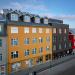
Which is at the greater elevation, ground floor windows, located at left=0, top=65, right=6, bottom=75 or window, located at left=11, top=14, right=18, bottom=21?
window, located at left=11, top=14, right=18, bottom=21

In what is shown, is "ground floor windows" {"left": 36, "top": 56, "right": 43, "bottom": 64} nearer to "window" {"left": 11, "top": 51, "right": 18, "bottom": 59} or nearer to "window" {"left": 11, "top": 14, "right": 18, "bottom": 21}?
"window" {"left": 11, "top": 51, "right": 18, "bottom": 59}

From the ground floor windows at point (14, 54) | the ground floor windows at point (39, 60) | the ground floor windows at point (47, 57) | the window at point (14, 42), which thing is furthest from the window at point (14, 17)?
the ground floor windows at point (47, 57)

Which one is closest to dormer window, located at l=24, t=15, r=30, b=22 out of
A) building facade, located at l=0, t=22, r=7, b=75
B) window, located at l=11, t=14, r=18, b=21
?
window, located at l=11, t=14, r=18, b=21

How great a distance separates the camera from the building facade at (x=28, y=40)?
158 feet

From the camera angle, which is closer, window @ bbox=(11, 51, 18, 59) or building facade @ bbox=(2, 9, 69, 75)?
building facade @ bbox=(2, 9, 69, 75)

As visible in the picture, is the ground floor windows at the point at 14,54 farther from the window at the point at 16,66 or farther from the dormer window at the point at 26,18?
the dormer window at the point at 26,18

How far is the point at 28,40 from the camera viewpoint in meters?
53.8

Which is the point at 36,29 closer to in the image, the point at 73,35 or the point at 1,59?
the point at 1,59

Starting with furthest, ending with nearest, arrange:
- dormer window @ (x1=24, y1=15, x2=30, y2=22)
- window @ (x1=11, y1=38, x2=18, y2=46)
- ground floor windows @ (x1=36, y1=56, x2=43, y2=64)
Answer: ground floor windows @ (x1=36, y1=56, x2=43, y2=64) → dormer window @ (x1=24, y1=15, x2=30, y2=22) → window @ (x1=11, y1=38, x2=18, y2=46)

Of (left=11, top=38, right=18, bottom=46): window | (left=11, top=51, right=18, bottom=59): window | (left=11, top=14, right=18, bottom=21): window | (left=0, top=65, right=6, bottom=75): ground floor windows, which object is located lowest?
(left=0, top=65, right=6, bottom=75): ground floor windows

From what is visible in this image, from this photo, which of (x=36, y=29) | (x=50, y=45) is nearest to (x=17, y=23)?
(x=36, y=29)

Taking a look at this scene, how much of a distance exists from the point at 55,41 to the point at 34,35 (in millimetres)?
13061

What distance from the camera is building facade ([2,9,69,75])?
48216mm

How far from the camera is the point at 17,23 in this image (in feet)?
164
